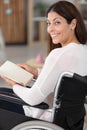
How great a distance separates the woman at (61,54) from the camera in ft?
4.97

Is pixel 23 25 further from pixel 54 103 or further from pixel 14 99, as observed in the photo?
pixel 54 103

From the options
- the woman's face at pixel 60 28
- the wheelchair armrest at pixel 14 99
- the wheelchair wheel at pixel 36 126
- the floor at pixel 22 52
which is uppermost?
the woman's face at pixel 60 28

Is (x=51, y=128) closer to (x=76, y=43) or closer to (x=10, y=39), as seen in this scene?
(x=76, y=43)

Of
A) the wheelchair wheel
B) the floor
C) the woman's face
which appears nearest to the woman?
the woman's face

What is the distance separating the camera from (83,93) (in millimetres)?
1524

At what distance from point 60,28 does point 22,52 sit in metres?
4.55

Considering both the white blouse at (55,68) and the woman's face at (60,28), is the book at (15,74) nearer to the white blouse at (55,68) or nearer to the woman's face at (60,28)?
the white blouse at (55,68)

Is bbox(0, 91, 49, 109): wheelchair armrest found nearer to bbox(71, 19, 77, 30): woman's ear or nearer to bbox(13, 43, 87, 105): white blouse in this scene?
bbox(13, 43, 87, 105): white blouse

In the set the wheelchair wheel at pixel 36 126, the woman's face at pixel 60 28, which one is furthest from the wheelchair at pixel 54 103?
the woman's face at pixel 60 28

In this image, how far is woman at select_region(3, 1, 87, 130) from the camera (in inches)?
59.6

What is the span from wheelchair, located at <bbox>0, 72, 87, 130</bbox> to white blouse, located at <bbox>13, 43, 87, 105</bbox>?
0.17 feet

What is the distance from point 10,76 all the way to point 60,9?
471 mm

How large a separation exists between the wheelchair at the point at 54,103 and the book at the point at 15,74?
98 mm

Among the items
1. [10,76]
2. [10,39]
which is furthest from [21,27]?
[10,76]
